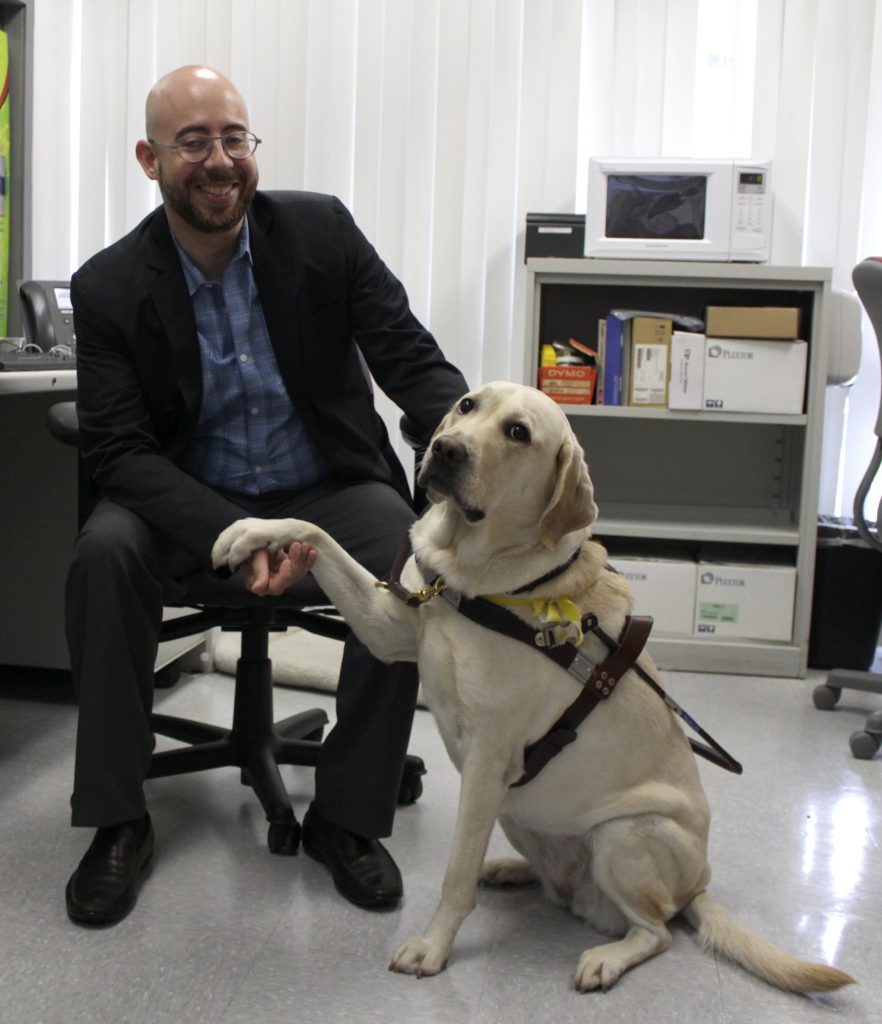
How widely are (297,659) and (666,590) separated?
3.45 feet

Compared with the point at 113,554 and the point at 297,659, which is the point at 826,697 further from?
the point at 113,554

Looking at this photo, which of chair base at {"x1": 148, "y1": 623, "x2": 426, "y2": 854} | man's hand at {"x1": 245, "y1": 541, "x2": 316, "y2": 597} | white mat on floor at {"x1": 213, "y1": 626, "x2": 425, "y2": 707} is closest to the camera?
man's hand at {"x1": 245, "y1": 541, "x2": 316, "y2": 597}

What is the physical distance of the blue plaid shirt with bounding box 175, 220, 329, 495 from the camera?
191cm

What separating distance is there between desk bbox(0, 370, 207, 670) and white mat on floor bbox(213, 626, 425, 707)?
26cm

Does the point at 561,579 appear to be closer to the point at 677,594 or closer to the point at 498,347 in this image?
the point at 677,594

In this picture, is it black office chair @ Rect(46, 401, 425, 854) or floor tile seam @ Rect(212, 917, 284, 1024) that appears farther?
black office chair @ Rect(46, 401, 425, 854)

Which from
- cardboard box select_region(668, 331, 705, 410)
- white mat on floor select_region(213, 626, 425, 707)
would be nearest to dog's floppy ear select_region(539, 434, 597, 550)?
white mat on floor select_region(213, 626, 425, 707)

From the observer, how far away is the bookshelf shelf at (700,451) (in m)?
3.02

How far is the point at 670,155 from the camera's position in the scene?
334 centimetres

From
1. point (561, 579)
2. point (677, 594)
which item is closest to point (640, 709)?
point (561, 579)

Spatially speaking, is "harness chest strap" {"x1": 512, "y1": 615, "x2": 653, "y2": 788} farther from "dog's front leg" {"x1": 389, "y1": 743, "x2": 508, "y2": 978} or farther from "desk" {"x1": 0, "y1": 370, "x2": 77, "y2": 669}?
"desk" {"x1": 0, "y1": 370, "x2": 77, "y2": 669}

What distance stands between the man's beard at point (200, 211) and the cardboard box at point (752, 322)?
1.57m

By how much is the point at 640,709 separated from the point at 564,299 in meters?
2.24

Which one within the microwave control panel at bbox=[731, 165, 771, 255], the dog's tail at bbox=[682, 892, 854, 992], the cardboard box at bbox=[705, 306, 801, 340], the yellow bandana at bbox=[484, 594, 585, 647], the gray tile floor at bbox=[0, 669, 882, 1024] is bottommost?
the gray tile floor at bbox=[0, 669, 882, 1024]
